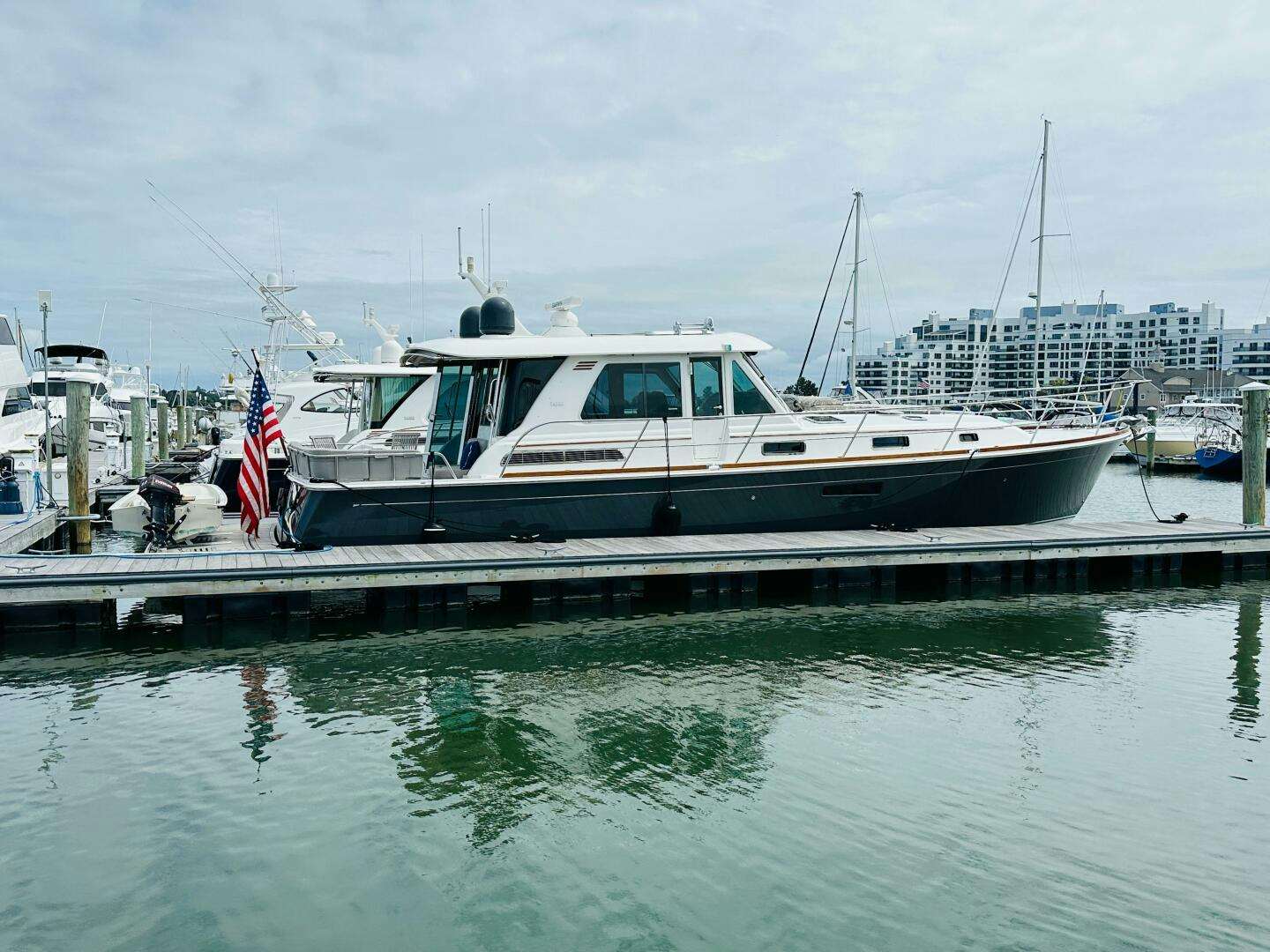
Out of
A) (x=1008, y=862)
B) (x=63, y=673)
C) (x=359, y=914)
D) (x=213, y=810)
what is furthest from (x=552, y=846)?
(x=63, y=673)

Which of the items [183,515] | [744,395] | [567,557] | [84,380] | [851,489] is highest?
[84,380]

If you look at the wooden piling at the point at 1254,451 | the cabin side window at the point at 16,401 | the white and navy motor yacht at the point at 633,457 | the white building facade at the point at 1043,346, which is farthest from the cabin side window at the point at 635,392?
the white building facade at the point at 1043,346

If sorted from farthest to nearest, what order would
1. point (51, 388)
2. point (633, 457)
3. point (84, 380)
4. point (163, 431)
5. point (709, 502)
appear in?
point (51, 388), point (163, 431), point (84, 380), point (709, 502), point (633, 457)

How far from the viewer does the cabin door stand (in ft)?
40.1

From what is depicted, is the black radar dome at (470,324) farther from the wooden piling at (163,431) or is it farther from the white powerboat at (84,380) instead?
the wooden piling at (163,431)

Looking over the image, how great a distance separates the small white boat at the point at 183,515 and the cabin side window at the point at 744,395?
6.21 m

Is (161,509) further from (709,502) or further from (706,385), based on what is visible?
(706,385)

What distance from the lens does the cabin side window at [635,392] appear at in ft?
40.2

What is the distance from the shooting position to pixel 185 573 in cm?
980

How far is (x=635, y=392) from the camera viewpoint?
40.5 ft

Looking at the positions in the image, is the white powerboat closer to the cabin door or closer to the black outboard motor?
the black outboard motor

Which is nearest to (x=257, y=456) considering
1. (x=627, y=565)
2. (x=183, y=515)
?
(x=183, y=515)

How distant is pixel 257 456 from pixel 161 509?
3.99 feet

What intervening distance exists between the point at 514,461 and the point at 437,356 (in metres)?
1.76
